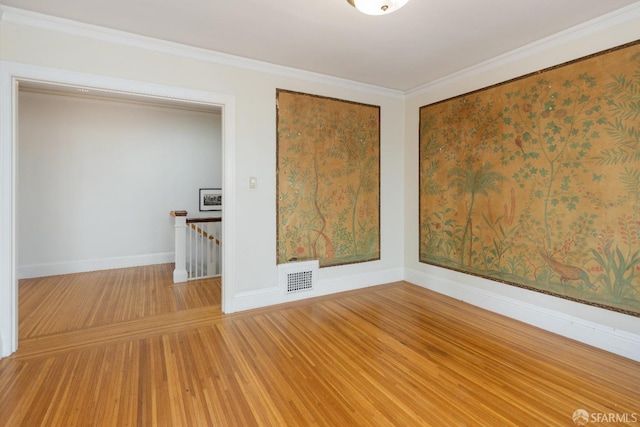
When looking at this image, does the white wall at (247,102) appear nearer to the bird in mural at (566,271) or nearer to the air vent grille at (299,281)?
the air vent grille at (299,281)

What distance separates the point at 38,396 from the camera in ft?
6.18

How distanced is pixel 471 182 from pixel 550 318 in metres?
1.54

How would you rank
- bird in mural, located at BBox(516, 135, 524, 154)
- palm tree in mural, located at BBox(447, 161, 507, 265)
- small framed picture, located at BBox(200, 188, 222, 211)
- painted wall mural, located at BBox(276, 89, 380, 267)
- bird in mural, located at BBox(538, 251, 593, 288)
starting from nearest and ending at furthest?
bird in mural, located at BBox(538, 251, 593, 288) < bird in mural, located at BBox(516, 135, 524, 154) < palm tree in mural, located at BBox(447, 161, 507, 265) < painted wall mural, located at BBox(276, 89, 380, 267) < small framed picture, located at BBox(200, 188, 222, 211)

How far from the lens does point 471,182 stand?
3502 millimetres

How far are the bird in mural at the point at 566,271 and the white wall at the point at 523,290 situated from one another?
21 cm

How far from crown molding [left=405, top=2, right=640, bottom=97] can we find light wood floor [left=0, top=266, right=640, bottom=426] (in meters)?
2.56

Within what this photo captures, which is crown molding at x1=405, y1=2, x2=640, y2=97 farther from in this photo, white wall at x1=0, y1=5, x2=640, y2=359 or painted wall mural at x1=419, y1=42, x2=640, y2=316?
painted wall mural at x1=419, y1=42, x2=640, y2=316

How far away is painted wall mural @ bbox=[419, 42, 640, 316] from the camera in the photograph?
2.38 m

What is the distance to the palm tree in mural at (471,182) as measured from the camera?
10.8 feet

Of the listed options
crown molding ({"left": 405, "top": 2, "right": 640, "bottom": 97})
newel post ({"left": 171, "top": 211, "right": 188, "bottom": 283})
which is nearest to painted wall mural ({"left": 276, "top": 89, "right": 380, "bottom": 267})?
crown molding ({"left": 405, "top": 2, "right": 640, "bottom": 97})

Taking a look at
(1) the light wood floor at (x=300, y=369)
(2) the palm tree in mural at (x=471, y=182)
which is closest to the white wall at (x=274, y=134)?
(1) the light wood floor at (x=300, y=369)

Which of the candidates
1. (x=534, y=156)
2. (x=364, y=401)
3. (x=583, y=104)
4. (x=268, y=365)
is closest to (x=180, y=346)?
(x=268, y=365)

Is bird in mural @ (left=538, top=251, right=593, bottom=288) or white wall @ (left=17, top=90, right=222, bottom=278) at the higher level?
white wall @ (left=17, top=90, right=222, bottom=278)

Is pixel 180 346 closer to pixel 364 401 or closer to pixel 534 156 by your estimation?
pixel 364 401
